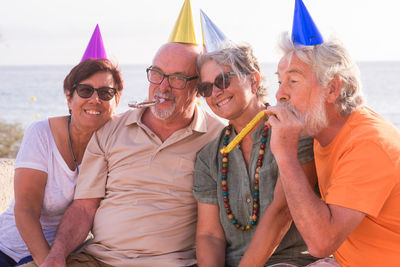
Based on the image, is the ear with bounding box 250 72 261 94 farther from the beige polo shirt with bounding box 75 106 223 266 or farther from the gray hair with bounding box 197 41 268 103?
the beige polo shirt with bounding box 75 106 223 266

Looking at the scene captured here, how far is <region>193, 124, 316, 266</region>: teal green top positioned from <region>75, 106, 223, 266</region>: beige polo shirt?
15 cm

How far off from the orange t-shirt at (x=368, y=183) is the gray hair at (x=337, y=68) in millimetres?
74

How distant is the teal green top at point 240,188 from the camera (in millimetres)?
3285

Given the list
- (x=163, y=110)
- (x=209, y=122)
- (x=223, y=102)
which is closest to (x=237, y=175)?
(x=223, y=102)

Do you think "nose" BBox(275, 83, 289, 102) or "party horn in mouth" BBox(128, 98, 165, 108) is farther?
"party horn in mouth" BBox(128, 98, 165, 108)

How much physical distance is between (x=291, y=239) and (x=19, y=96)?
2608 centimetres

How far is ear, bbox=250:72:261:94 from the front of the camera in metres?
3.51

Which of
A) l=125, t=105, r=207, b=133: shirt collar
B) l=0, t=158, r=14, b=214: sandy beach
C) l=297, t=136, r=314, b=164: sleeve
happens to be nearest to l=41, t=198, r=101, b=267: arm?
l=125, t=105, r=207, b=133: shirt collar

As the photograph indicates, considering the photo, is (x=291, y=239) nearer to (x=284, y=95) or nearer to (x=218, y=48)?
(x=284, y=95)

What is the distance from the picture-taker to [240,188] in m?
3.41

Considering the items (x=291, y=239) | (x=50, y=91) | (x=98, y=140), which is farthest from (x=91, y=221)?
(x=50, y=91)

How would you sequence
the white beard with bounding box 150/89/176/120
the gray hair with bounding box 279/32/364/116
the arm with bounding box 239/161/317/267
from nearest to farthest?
1. the gray hair with bounding box 279/32/364/116
2. the arm with bounding box 239/161/317/267
3. the white beard with bounding box 150/89/176/120

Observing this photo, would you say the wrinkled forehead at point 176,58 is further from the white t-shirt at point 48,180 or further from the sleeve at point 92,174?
the white t-shirt at point 48,180

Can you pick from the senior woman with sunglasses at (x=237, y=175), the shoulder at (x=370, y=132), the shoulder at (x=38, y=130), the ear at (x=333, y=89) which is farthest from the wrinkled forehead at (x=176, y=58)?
the shoulder at (x=370, y=132)
